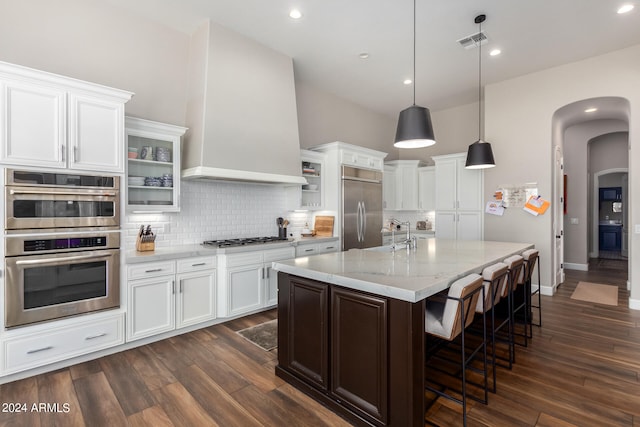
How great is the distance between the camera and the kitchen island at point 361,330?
186cm

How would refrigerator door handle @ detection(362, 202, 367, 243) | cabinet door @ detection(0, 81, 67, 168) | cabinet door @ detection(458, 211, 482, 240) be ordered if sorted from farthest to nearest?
cabinet door @ detection(458, 211, 482, 240)
refrigerator door handle @ detection(362, 202, 367, 243)
cabinet door @ detection(0, 81, 67, 168)

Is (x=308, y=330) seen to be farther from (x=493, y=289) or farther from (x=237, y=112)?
(x=237, y=112)

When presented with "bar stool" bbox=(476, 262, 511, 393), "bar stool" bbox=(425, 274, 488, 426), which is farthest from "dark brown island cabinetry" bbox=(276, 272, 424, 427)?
"bar stool" bbox=(476, 262, 511, 393)

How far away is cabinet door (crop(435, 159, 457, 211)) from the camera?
6211mm

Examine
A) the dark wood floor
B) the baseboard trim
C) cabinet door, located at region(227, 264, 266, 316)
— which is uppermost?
cabinet door, located at region(227, 264, 266, 316)

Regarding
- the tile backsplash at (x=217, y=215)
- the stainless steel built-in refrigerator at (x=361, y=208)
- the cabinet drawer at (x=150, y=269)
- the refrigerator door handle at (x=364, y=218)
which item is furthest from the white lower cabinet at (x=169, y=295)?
the refrigerator door handle at (x=364, y=218)

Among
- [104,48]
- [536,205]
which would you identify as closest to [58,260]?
[104,48]

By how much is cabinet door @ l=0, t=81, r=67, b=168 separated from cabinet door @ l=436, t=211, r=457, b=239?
5914 millimetres

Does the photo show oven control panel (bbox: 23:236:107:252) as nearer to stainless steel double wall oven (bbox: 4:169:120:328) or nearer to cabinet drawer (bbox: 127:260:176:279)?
stainless steel double wall oven (bbox: 4:169:120:328)

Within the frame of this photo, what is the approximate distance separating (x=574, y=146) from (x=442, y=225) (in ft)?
13.4

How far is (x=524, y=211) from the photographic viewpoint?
5281 millimetres

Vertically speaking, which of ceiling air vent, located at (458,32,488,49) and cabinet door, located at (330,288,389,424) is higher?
ceiling air vent, located at (458,32,488,49)

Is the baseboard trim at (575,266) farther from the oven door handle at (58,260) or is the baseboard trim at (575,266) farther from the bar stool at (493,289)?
the oven door handle at (58,260)

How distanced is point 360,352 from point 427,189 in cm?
540
